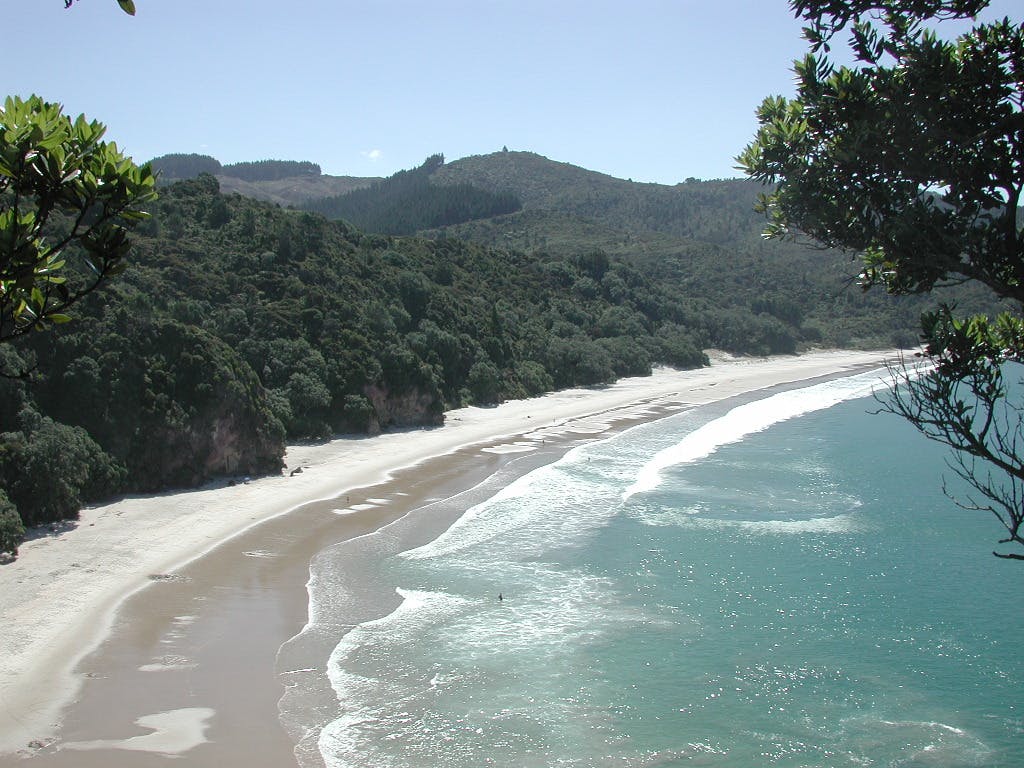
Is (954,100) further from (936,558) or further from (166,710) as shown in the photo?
(936,558)

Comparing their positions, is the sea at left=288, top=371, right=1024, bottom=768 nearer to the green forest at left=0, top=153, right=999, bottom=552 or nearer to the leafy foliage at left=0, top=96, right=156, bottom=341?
the green forest at left=0, top=153, right=999, bottom=552

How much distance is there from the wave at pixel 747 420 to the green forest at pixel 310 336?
28.2ft

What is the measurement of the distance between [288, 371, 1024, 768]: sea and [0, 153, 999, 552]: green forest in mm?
6585

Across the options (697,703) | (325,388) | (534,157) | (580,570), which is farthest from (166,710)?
(534,157)

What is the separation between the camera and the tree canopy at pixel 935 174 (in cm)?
521

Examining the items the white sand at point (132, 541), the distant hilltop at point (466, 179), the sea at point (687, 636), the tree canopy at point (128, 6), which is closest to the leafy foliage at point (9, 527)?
the white sand at point (132, 541)

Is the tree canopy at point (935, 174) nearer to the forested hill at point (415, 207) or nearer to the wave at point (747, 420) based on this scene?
the wave at point (747, 420)

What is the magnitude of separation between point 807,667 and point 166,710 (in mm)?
9754

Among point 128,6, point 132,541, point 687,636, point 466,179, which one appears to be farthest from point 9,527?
point 466,179

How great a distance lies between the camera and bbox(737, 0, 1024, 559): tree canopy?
→ 5.21 m

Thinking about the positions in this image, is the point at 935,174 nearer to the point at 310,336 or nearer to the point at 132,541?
the point at 132,541

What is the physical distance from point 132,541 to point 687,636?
11.7 metres

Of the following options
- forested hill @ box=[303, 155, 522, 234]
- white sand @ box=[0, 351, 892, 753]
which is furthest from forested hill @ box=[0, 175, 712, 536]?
forested hill @ box=[303, 155, 522, 234]

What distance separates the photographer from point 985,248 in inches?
212
